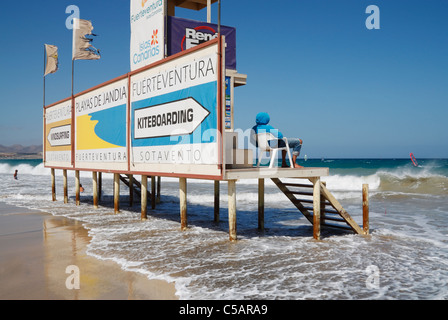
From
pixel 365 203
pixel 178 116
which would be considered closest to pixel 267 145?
pixel 178 116

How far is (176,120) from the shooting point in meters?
9.86

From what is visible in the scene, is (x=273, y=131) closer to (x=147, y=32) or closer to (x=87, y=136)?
(x=147, y=32)

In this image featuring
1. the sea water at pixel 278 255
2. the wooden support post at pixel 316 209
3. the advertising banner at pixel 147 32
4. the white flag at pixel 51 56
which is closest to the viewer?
the sea water at pixel 278 255

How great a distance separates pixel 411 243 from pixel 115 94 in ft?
32.1

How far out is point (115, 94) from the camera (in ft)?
42.6

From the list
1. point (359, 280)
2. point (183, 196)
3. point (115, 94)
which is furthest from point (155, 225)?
point (359, 280)

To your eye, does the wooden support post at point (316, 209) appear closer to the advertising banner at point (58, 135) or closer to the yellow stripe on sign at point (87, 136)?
the yellow stripe on sign at point (87, 136)

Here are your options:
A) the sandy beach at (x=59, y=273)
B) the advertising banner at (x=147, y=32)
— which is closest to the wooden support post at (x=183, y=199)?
the sandy beach at (x=59, y=273)

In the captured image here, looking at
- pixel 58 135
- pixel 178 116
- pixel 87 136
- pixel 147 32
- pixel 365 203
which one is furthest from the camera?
pixel 58 135

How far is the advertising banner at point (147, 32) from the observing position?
11.9 meters

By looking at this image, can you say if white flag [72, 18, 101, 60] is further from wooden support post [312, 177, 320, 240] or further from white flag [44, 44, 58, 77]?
wooden support post [312, 177, 320, 240]

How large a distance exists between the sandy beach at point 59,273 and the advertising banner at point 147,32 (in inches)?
227

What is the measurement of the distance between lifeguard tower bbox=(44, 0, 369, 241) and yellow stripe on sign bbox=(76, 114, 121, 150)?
0.04m

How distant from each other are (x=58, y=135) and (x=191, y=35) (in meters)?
9.01
